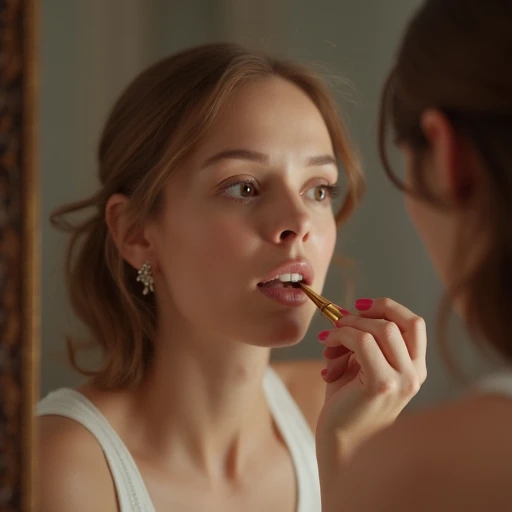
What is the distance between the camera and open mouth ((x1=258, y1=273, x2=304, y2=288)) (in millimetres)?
911

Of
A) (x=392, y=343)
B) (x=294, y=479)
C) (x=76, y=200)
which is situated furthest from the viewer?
(x=294, y=479)

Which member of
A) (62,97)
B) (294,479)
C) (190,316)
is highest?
(62,97)

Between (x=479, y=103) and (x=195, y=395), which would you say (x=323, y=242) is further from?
(x=479, y=103)

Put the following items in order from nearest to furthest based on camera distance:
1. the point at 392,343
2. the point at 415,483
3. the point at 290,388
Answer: the point at 415,483
the point at 392,343
the point at 290,388

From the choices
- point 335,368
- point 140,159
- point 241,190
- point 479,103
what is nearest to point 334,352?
point 335,368

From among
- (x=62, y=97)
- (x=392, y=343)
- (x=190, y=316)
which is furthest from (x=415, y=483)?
(x=62, y=97)

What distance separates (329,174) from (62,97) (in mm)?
335

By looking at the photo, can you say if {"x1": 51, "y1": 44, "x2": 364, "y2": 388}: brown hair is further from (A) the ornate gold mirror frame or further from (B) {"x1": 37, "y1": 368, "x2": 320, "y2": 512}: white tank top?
(A) the ornate gold mirror frame

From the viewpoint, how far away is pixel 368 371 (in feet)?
2.75

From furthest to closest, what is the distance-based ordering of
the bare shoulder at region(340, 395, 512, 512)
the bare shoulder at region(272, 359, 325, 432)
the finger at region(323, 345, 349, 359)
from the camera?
the bare shoulder at region(272, 359, 325, 432)
the finger at region(323, 345, 349, 359)
the bare shoulder at region(340, 395, 512, 512)

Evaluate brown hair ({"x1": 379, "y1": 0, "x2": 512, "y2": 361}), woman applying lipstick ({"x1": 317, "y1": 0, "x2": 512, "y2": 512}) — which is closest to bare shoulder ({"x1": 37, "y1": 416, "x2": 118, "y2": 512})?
woman applying lipstick ({"x1": 317, "y1": 0, "x2": 512, "y2": 512})

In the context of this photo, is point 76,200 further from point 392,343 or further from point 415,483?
point 415,483

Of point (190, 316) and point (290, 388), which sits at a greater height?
point (190, 316)

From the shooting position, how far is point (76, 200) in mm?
939
